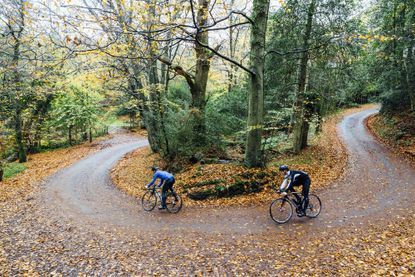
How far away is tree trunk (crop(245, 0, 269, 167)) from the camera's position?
10.8 m

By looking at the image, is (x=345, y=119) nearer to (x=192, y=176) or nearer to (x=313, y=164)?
(x=313, y=164)

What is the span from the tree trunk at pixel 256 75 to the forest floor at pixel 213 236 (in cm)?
307

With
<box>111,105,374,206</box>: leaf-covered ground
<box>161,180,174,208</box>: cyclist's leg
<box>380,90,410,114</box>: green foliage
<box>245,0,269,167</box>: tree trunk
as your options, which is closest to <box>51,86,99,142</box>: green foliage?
<box>111,105,374,206</box>: leaf-covered ground

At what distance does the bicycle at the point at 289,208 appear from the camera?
28.0 feet

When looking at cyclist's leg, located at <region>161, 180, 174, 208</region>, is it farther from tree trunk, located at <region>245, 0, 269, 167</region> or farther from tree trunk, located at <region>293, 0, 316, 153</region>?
tree trunk, located at <region>293, 0, 316, 153</region>

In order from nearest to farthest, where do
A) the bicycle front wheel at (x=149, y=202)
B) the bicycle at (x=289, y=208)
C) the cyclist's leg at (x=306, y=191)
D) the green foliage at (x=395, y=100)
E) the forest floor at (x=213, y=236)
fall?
the forest floor at (x=213, y=236) → the cyclist's leg at (x=306, y=191) → the bicycle at (x=289, y=208) → the bicycle front wheel at (x=149, y=202) → the green foliage at (x=395, y=100)

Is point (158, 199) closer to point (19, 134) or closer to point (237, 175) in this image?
point (237, 175)

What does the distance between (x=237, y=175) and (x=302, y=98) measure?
6.69 m

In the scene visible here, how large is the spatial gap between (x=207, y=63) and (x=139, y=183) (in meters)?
7.81

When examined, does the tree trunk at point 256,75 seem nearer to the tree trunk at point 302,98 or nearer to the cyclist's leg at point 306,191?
the tree trunk at point 302,98

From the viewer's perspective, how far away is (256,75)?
430 inches

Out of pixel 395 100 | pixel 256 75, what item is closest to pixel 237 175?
pixel 256 75

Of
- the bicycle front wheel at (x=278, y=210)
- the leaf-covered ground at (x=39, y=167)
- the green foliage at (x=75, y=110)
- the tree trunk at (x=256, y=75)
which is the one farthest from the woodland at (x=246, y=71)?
the green foliage at (x=75, y=110)

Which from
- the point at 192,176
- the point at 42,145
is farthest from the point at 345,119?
the point at 42,145
